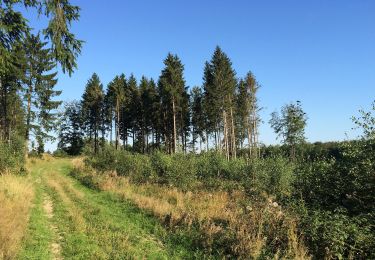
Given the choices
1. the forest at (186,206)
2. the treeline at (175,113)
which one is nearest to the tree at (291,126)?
the treeline at (175,113)

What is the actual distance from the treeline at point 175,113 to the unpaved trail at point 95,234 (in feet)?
109

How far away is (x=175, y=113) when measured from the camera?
5156 centimetres

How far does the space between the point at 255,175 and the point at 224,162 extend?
549 centimetres

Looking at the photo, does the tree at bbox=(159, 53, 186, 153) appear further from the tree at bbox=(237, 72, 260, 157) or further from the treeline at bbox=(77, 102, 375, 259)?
the treeline at bbox=(77, 102, 375, 259)

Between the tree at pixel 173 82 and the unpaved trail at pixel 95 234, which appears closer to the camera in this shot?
the unpaved trail at pixel 95 234

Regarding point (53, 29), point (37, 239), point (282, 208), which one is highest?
point (53, 29)

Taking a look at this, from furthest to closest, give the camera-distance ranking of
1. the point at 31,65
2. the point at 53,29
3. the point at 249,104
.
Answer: the point at 249,104
the point at 31,65
the point at 53,29

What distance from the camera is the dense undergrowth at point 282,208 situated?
790 centimetres

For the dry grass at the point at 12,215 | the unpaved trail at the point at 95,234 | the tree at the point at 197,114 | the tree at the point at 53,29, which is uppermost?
the tree at the point at 197,114

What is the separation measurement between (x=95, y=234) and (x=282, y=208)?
575 centimetres

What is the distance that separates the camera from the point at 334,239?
24.6 feet

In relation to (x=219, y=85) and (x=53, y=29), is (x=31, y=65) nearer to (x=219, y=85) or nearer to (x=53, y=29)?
(x=219, y=85)

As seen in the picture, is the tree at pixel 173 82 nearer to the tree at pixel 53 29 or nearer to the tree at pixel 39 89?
the tree at pixel 39 89

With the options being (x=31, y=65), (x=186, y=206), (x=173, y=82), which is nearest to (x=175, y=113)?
(x=173, y=82)
